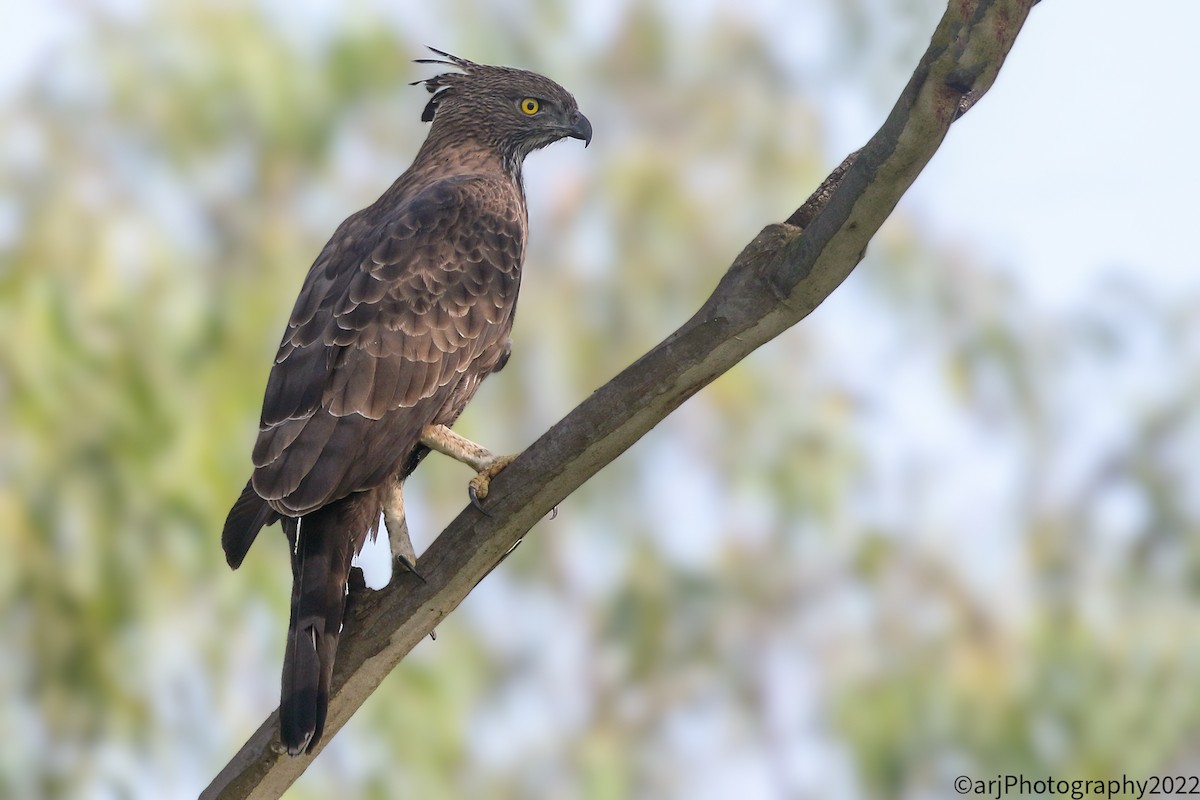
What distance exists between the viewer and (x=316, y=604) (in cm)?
421

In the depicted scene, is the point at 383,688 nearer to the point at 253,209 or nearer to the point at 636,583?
the point at 636,583

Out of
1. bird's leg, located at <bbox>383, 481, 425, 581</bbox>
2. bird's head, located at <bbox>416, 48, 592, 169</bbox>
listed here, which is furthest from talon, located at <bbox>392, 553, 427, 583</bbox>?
bird's head, located at <bbox>416, 48, 592, 169</bbox>

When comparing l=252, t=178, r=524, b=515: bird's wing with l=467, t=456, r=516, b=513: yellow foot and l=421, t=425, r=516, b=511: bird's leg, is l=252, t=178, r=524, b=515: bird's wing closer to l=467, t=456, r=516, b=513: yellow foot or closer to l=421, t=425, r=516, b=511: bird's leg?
l=421, t=425, r=516, b=511: bird's leg

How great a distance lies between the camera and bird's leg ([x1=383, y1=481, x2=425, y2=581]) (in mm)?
4438

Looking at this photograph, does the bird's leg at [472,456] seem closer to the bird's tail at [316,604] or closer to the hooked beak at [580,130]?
the bird's tail at [316,604]

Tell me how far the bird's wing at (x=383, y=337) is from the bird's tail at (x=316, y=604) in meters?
0.15

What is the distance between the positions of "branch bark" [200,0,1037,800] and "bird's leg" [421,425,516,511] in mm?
114

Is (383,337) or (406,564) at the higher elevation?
(383,337)

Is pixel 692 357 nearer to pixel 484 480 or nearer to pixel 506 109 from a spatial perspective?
pixel 484 480

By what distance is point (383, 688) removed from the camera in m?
7.87

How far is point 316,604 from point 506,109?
2.50 m

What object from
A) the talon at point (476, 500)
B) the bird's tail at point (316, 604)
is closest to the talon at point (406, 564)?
the bird's tail at point (316, 604)

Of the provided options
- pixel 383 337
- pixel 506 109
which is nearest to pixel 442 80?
pixel 506 109

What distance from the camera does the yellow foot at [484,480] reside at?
424 cm
